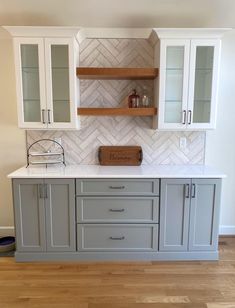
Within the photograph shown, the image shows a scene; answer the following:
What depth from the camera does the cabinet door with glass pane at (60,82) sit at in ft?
8.43

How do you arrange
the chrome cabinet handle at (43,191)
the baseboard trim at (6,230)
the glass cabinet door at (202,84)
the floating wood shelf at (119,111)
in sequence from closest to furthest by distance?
the chrome cabinet handle at (43,191) → the glass cabinet door at (202,84) → the floating wood shelf at (119,111) → the baseboard trim at (6,230)

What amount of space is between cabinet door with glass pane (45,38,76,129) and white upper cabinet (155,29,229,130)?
902mm

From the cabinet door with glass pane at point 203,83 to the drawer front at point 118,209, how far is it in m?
0.97

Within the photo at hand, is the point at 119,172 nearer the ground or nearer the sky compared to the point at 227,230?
nearer the sky

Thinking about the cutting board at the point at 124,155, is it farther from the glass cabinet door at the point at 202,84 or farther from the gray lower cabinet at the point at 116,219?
the glass cabinet door at the point at 202,84

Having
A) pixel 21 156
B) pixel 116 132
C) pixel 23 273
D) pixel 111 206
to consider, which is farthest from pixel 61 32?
pixel 23 273

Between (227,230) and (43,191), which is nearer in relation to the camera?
(43,191)

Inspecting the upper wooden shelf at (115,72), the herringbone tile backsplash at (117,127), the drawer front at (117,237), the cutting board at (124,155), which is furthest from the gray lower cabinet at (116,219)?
the upper wooden shelf at (115,72)

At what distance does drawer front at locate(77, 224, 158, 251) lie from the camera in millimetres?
2598

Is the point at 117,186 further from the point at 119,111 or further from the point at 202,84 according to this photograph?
the point at 202,84

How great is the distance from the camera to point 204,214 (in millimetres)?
2598

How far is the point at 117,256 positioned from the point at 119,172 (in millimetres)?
874

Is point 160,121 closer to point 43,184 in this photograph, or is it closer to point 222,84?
point 222,84

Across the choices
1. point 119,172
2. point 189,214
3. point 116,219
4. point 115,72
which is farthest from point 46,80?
point 189,214
